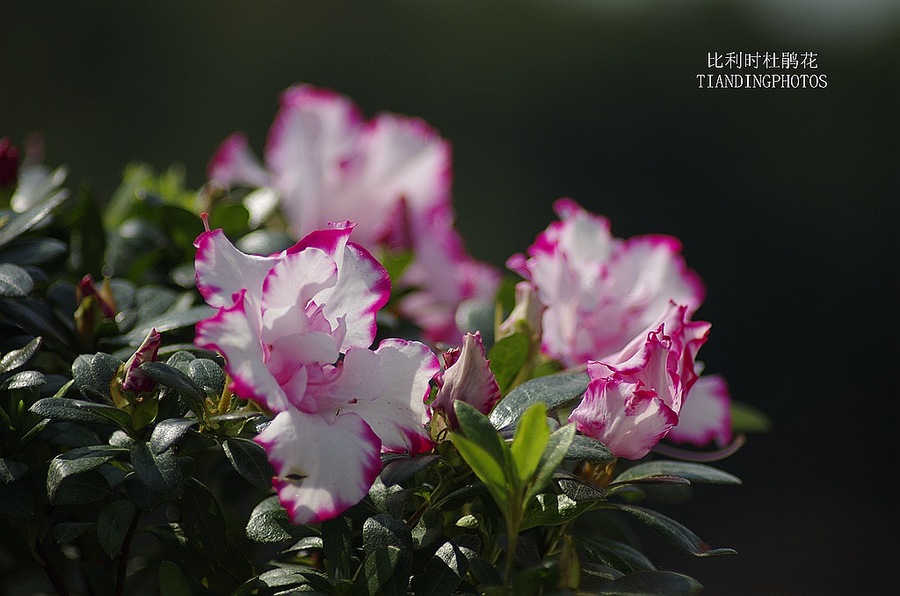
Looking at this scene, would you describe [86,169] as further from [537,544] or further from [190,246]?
[537,544]

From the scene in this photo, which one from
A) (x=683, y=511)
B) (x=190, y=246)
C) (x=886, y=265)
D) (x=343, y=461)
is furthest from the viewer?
(x=886, y=265)

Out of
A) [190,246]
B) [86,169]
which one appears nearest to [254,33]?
[86,169]

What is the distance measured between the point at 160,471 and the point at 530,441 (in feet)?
0.72

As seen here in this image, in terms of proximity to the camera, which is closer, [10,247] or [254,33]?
[10,247]

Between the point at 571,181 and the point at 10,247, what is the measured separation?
565cm

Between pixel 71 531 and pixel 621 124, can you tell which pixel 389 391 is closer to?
pixel 71 531

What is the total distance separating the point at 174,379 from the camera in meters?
0.58

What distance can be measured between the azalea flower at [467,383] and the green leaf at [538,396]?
0.13 feet

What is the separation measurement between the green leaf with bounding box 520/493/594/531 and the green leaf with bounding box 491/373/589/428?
58mm

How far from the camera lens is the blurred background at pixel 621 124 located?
5.67m

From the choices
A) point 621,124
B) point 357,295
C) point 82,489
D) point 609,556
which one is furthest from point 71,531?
point 621,124

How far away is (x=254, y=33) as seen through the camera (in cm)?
642

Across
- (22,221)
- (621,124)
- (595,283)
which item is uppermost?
(22,221)

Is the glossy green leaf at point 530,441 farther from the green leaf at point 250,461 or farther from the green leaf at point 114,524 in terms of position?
the green leaf at point 114,524
